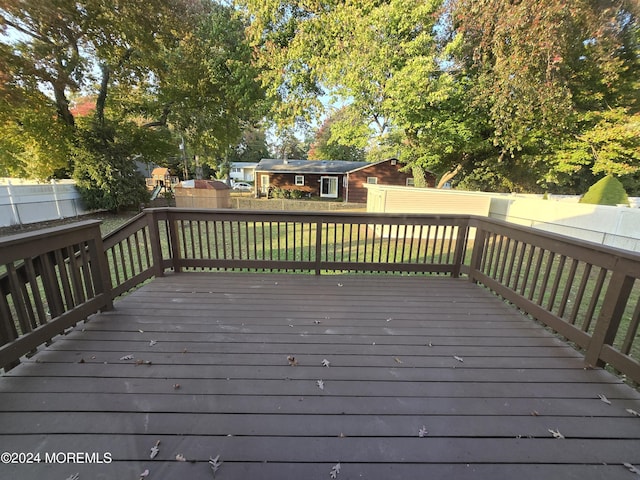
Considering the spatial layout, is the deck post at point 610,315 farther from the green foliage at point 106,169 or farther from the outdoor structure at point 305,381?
the green foliage at point 106,169

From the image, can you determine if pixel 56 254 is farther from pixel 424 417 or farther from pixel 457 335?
pixel 457 335

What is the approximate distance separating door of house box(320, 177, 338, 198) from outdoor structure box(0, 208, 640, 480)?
19.3 meters

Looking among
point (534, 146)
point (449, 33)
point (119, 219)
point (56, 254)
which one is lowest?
point (119, 219)

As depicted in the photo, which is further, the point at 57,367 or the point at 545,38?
the point at 545,38

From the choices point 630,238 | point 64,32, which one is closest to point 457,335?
point 630,238

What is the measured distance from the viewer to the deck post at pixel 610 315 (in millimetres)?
1908

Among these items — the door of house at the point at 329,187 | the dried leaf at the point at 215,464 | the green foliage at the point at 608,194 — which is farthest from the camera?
the door of house at the point at 329,187

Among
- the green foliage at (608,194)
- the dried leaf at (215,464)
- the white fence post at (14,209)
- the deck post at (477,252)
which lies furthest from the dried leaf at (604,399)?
the white fence post at (14,209)

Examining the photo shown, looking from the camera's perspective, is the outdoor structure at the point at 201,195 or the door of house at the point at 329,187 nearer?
the outdoor structure at the point at 201,195

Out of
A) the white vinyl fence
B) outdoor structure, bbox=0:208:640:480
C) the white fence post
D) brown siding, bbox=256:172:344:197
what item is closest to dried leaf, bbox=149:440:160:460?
outdoor structure, bbox=0:208:640:480

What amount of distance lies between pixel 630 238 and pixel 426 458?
726 centimetres

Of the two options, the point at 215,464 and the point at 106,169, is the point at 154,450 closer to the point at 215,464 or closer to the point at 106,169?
the point at 215,464

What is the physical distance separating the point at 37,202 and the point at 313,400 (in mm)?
11373

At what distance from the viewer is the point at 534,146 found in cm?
1270
